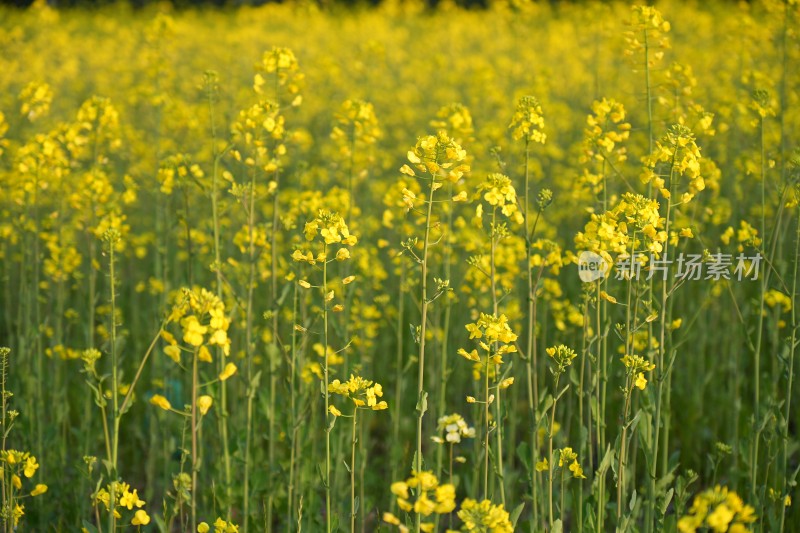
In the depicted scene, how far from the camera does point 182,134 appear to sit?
711cm

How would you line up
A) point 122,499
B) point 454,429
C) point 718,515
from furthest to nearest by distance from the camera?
point 122,499, point 454,429, point 718,515

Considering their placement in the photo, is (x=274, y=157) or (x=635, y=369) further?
(x=274, y=157)

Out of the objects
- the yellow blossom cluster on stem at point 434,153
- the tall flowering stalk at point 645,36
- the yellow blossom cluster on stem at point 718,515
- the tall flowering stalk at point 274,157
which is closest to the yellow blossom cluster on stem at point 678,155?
the tall flowering stalk at point 645,36

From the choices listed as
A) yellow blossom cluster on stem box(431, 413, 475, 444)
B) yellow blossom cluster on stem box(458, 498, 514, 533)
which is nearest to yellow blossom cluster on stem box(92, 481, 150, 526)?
yellow blossom cluster on stem box(431, 413, 475, 444)

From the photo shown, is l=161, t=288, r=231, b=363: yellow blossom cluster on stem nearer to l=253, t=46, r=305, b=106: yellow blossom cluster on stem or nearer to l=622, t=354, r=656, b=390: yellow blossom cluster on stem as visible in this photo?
l=622, t=354, r=656, b=390: yellow blossom cluster on stem

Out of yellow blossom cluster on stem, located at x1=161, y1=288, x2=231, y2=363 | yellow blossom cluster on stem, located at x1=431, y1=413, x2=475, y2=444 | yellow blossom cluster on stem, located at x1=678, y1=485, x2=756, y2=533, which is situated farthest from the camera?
yellow blossom cluster on stem, located at x1=431, y1=413, x2=475, y2=444

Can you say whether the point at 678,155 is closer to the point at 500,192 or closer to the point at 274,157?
the point at 500,192

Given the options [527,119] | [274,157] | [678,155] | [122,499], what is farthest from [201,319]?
[678,155]

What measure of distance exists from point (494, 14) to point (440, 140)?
1075 centimetres

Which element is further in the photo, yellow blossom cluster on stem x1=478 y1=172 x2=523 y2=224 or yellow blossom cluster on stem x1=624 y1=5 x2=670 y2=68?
yellow blossom cluster on stem x1=624 y1=5 x2=670 y2=68

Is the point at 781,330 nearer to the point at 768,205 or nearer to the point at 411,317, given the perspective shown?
the point at 768,205

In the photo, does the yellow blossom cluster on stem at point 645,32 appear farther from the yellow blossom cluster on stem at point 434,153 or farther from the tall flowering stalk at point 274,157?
the tall flowering stalk at point 274,157

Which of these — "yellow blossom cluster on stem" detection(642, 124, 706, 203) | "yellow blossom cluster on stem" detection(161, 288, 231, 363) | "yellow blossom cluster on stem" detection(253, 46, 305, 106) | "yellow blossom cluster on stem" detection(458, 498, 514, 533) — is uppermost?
"yellow blossom cluster on stem" detection(253, 46, 305, 106)

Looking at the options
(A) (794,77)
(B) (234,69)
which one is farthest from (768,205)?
(B) (234,69)
